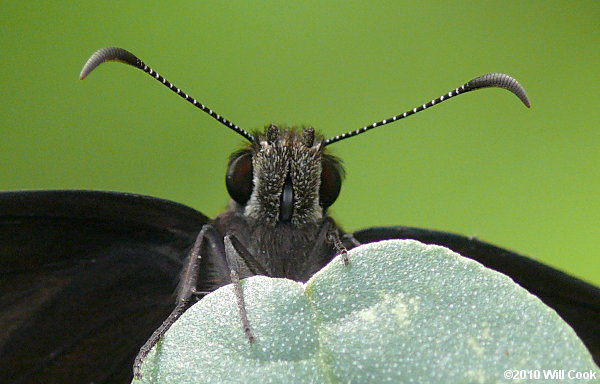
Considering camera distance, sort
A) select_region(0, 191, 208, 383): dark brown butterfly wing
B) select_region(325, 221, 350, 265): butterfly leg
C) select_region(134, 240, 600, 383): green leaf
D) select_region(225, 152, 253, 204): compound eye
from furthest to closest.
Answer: select_region(225, 152, 253, 204): compound eye → select_region(0, 191, 208, 383): dark brown butterfly wing → select_region(325, 221, 350, 265): butterfly leg → select_region(134, 240, 600, 383): green leaf

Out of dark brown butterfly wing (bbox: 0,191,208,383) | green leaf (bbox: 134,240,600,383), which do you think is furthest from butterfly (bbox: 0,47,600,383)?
green leaf (bbox: 134,240,600,383)

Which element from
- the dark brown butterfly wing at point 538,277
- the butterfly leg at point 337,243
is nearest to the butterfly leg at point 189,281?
the butterfly leg at point 337,243

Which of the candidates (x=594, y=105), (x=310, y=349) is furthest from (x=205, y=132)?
(x=310, y=349)

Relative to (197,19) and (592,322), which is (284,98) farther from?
(592,322)

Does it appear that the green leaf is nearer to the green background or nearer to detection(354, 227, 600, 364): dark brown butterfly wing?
detection(354, 227, 600, 364): dark brown butterfly wing

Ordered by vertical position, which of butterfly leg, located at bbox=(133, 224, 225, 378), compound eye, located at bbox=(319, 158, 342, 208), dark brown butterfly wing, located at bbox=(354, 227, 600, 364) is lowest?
dark brown butterfly wing, located at bbox=(354, 227, 600, 364)

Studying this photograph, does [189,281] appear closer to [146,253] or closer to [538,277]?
[146,253]
